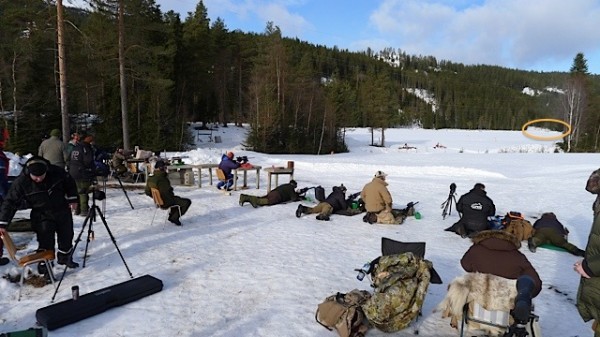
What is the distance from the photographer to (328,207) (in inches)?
375

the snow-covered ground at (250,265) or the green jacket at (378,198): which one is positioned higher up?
the green jacket at (378,198)

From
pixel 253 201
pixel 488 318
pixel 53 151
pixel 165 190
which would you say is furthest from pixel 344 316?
pixel 53 151

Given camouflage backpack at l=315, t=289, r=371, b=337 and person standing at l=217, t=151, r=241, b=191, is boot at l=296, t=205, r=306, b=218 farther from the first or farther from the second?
camouflage backpack at l=315, t=289, r=371, b=337

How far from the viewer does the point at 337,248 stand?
282 inches

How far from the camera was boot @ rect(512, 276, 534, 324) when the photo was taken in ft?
8.90

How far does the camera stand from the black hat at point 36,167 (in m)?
5.03

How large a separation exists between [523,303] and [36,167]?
18.4 feet

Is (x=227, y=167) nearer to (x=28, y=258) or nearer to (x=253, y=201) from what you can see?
(x=253, y=201)

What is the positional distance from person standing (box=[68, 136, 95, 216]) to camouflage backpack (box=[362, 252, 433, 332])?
661cm

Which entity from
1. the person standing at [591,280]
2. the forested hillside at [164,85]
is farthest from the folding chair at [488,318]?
the forested hillside at [164,85]

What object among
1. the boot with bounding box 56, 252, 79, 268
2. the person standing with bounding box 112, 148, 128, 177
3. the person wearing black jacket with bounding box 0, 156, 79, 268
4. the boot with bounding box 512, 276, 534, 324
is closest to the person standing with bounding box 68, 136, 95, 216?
the person wearing black jacket with bounding box 0, 156, 79, 268

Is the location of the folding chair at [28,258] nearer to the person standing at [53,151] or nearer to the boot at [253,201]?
the person standing at [53,151]

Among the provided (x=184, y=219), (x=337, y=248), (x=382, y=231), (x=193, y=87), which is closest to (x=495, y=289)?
(x=337, y=248)

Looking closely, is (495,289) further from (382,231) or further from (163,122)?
(163,122)
